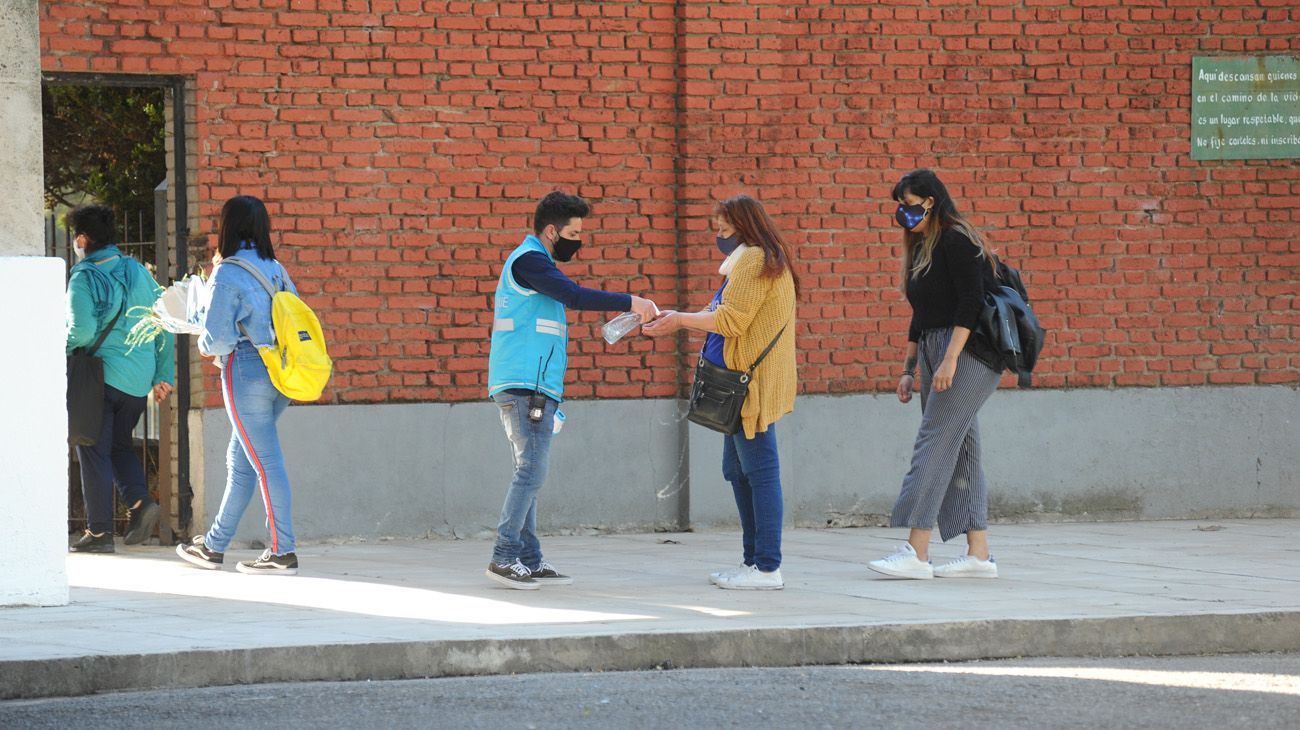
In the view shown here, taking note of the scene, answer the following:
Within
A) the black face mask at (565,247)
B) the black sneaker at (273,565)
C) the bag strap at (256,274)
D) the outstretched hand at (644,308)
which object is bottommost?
the black sneaker at (273,565)

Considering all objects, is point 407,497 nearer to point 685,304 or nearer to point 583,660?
point 685,304

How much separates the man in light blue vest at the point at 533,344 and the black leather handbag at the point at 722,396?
1.32 feet

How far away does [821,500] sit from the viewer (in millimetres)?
11656

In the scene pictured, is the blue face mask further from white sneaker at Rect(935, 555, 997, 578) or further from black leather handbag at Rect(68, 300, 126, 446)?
black leather handbag at Rect(68, 300, 126, 446)

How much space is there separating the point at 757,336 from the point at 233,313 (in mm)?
2472

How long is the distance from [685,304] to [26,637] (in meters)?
5.21

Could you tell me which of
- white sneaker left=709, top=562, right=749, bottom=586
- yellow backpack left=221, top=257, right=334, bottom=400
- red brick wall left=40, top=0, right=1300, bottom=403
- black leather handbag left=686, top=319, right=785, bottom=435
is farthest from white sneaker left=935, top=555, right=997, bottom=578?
yellow backpack left=221, top=257, right=334, bottom=400

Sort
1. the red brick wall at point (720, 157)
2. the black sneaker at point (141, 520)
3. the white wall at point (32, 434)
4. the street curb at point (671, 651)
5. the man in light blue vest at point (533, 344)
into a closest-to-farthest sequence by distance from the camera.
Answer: the street curb at point (671, 651) → the white wall at point (32, 434) → the man in light blue vest at point (533, 344) → the black sneaker at point (141, 520) → the red brick wall at point (720, 157)

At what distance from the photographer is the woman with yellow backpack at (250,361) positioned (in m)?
9.09

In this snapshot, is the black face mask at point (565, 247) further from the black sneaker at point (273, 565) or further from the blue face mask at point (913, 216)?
the black sneaker at point (273, 565)

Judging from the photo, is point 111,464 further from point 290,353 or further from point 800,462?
point 800,462

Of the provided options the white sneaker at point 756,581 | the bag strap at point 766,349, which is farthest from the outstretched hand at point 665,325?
the white sneaker at point 756,581

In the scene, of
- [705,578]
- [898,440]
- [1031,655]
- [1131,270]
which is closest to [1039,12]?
[1131,270]

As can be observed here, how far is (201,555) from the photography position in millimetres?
9562
